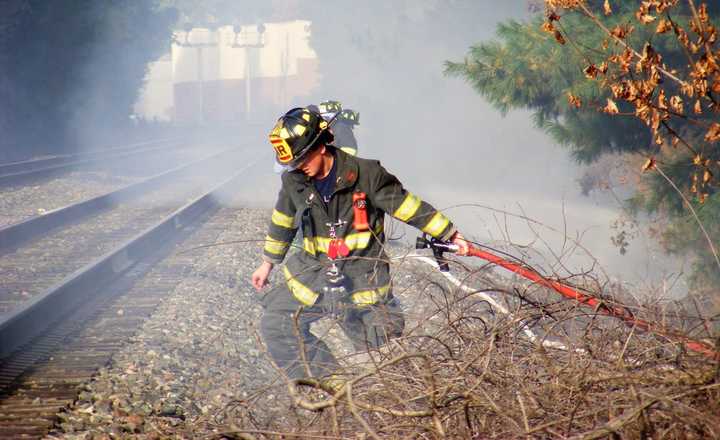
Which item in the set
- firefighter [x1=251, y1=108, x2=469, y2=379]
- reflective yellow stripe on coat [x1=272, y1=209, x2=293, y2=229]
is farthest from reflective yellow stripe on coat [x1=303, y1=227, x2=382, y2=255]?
reflective yellow stripe on coat [x1=272, y1=209, x2=293, y2=229]

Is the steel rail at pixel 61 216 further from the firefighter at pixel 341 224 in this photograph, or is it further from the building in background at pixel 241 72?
the building in background at pixel 241 72

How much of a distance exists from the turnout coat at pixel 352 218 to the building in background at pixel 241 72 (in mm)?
62136

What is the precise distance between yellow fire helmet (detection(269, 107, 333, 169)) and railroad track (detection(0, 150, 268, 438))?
2.16 m

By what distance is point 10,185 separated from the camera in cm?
1731

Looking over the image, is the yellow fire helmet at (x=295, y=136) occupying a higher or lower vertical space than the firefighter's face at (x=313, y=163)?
higher

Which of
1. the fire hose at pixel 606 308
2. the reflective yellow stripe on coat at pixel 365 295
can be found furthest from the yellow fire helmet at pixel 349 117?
the fire hose at pixel 606 308

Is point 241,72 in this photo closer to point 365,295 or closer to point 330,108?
point 330,108

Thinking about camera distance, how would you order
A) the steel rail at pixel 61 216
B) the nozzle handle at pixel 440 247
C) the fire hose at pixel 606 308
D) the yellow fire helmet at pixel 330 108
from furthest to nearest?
the steel rail at pixel 61 216 < the yellow fire helmet at pixel 330 108 < the nozzle handle at pixel 440 247 < the fire hose at pixel 606 308

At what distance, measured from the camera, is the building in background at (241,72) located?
67.1 meters

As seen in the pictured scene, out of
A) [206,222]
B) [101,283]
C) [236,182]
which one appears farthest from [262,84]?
[101,283]

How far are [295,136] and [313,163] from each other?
23 cm

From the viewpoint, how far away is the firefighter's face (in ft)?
14.1

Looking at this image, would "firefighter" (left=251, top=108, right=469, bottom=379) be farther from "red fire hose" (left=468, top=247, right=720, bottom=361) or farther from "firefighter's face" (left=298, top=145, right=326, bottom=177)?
"red fire hose" (left=468, top=247, right=720, bottom=361)

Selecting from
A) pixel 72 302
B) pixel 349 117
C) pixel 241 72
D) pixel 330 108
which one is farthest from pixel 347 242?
pixel 241 72
